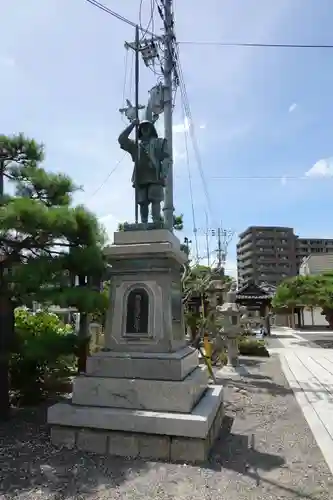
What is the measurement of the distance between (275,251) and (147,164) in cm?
6438

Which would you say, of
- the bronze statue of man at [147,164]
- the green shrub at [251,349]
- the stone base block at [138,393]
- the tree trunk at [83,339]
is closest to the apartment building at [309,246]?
the green shrub at [251,349]

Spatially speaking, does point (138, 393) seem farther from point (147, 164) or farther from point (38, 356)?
point (147, 164)

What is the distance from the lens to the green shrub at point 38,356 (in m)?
4.56

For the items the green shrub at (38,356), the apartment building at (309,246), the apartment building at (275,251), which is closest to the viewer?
the green shrub at (38,356)

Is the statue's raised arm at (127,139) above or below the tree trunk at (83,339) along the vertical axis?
above

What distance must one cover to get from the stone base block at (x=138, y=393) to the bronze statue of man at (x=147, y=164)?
206cm

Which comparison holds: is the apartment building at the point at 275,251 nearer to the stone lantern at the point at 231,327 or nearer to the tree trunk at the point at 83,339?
the stone lantern at the point at 231,327

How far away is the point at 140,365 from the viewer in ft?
13.8

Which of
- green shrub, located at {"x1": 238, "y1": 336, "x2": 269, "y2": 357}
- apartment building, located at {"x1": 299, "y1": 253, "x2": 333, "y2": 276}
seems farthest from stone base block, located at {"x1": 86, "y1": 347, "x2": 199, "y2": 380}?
apartment building, located at {"x1": 299, "y1": 253, "x2": 333, "y2": 276}

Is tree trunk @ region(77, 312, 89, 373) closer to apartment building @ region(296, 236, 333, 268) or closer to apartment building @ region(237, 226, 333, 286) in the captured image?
apartment building @ region(237, 226, 333, 286)

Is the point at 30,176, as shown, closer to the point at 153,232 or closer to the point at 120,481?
the point at 153,232

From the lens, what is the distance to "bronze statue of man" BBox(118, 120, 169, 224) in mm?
5027

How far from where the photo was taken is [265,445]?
421cm

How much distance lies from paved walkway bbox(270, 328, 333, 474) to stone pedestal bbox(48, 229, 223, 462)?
4.13ft
